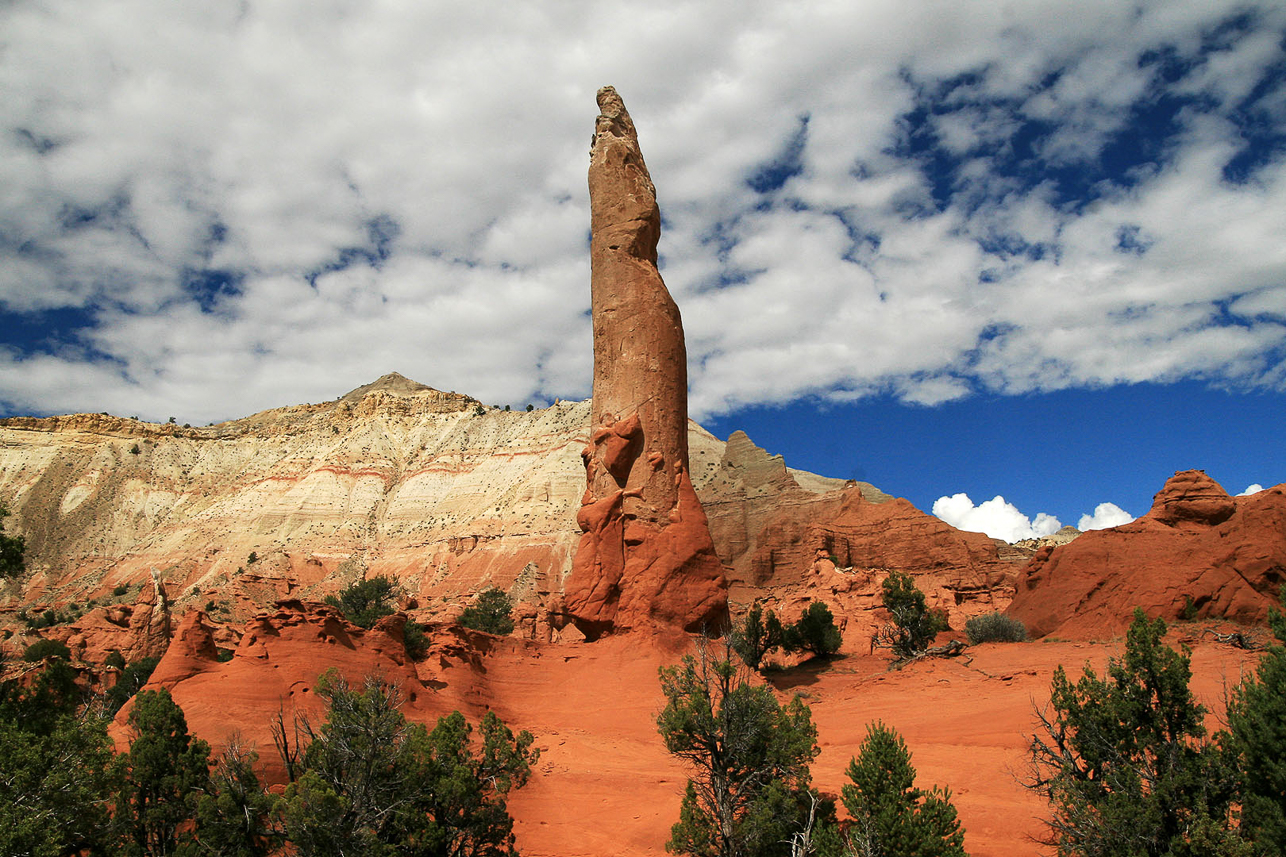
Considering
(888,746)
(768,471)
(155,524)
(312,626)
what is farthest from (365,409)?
(888,746)

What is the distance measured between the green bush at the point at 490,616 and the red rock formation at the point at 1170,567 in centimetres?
2062

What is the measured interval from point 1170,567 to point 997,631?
16.7 feet

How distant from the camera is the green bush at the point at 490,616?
104 ft

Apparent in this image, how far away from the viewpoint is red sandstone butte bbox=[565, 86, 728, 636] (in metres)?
19.8

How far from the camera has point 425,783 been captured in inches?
356

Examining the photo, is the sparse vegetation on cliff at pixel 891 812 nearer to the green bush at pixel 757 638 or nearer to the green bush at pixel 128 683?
the green bush at pixel 757 638

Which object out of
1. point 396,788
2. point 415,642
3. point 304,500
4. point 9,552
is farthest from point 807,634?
point 304,500

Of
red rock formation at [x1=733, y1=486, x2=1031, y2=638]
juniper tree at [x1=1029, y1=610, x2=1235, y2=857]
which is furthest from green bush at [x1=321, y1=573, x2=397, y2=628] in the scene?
juniper tree at [x1=1029, y1=610, x2=1235, y2=857]

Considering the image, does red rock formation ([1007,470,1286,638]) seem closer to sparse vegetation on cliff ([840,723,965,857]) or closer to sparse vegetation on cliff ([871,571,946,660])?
sparse vegetation on cliff ([871,571,946,660])

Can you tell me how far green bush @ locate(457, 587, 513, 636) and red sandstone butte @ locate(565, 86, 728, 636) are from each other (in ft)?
35.6

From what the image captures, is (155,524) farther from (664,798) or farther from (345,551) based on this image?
(664,798)

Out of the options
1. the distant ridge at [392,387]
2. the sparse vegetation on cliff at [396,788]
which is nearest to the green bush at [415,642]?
the sparse vegetation on cliff at [396,788]

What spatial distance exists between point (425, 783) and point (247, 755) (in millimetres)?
3239

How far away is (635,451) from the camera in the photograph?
20.8m
